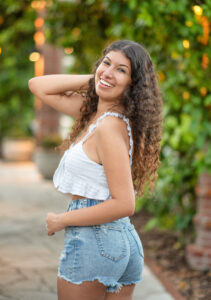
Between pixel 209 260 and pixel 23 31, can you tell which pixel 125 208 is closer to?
pixel 209 260

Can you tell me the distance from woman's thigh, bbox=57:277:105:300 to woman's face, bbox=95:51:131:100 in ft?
2.44

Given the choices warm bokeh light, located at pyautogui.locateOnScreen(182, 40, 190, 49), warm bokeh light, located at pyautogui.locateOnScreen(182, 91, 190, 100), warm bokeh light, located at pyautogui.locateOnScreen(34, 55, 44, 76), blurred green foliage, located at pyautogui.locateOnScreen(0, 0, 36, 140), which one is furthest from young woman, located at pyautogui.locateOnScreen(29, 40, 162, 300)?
warm bokeh light, located at pyautogui.locateOnScreen(34, 55, 44, 76)

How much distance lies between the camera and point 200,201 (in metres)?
4.62

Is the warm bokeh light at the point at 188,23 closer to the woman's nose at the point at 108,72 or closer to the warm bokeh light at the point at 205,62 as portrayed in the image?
the warm bokeh light at the point at 205,62

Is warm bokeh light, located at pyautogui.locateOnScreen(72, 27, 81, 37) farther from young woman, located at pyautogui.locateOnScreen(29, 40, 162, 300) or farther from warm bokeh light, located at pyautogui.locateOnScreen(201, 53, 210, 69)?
young woman, located at pyautogui.locateOnScreen(29, 40, 162, 300)

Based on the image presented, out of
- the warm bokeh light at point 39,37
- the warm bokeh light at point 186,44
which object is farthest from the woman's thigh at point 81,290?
the warm bokeh light at point 39,37

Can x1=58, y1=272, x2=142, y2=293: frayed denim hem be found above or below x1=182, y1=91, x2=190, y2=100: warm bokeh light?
Answer: above

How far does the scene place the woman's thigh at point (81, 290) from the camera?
6.41 feet

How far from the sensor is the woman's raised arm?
7.69 feet

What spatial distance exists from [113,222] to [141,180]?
1.05ft

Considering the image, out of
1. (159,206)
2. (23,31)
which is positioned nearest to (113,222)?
(159,206)

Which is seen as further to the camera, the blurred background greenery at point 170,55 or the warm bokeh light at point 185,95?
the warm bokeh light at point 185,95

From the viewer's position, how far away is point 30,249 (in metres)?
5.43

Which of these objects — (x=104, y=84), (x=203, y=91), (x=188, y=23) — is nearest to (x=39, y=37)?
(x=203, y=91)
